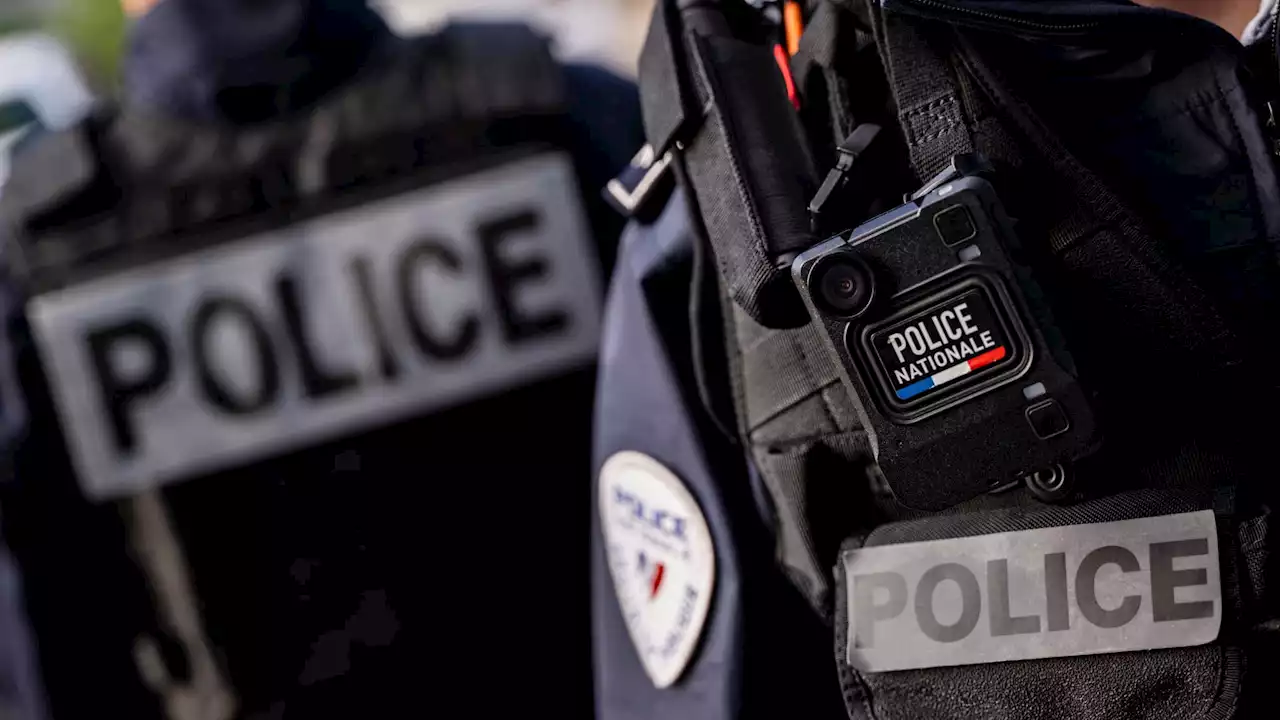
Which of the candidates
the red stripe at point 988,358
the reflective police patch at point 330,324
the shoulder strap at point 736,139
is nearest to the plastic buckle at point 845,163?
the shoulder strap at point 736,139

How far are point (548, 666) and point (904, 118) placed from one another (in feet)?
2.96

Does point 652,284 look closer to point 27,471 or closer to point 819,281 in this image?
point 819,281

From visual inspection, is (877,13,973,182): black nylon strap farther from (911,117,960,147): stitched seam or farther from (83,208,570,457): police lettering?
(83,208,570,457): police lettering

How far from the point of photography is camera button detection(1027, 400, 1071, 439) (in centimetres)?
58

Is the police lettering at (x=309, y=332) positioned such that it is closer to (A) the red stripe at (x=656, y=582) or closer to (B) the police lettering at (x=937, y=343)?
(A) the red stripe at (x=656, y=582)

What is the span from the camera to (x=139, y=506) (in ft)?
4.43

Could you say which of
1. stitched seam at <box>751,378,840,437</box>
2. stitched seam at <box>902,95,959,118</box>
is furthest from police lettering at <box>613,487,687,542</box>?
stitched seam at <box>902,95,959,118</box>

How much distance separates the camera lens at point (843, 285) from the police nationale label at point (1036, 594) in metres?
0.14

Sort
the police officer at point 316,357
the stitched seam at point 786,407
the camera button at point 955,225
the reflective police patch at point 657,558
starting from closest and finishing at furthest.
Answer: the camera button at point 955,225
the stitched seam at point 786,407
the reflective police patch at point 657,558
the police officer at point 316,357

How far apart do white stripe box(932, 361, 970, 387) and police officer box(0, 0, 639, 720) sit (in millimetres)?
742

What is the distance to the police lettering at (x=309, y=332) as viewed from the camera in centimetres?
130

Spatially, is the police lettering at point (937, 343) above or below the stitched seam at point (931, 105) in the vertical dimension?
below

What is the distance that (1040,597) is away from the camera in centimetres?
64

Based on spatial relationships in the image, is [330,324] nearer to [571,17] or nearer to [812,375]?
[812,375]
